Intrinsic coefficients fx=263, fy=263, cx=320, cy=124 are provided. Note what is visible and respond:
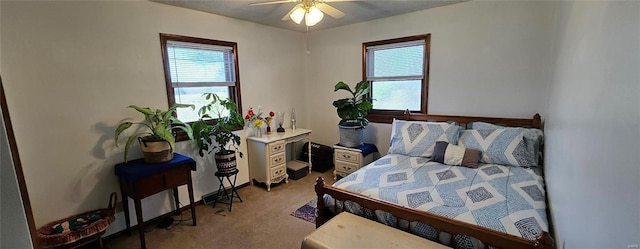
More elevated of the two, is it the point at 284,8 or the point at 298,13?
the point at 284,8

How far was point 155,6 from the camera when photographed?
2641mm

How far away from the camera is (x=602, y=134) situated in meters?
0.85

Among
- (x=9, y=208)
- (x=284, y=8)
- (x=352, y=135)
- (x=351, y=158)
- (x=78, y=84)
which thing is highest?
(x=284, y=8)

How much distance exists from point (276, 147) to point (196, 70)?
4.38 feet

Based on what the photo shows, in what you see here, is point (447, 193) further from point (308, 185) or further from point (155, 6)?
point (155, 6)

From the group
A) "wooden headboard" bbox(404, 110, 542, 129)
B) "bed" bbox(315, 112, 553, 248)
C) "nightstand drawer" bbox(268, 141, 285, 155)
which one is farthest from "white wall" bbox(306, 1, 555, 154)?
"nightstand drawer" bbox(268, 141, 285, 155)

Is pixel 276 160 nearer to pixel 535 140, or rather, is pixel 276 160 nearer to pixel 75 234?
pixel 75 234

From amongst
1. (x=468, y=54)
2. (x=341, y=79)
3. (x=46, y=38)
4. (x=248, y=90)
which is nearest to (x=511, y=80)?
(x=468, y=54)

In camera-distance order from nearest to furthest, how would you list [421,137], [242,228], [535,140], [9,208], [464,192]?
[9,208]
[464,192]
[535,140]
[242,228]
[421,137]

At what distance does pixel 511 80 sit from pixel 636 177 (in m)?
2.68

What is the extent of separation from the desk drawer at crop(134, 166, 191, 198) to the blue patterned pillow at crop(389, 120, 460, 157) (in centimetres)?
224

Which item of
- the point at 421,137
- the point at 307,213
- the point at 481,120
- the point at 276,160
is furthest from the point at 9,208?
the point at 481,120

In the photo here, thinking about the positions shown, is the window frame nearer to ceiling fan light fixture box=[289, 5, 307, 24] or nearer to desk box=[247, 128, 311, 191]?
desk box=[247, 128, 311, 191]

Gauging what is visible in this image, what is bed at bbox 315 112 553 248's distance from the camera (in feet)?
4.95
